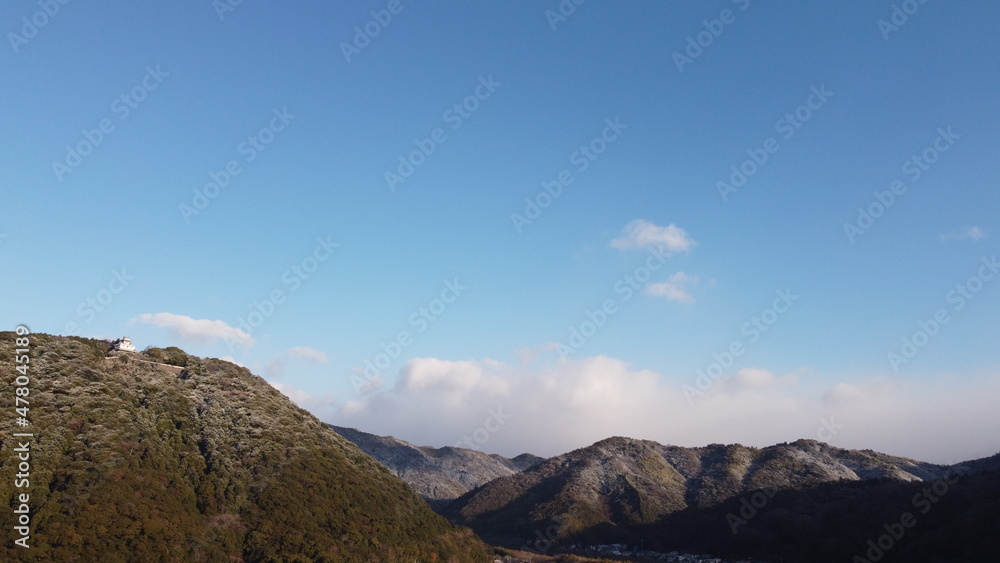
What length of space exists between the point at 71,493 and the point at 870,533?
7725cm

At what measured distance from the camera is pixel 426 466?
177m

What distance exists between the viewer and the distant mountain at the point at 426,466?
530ft

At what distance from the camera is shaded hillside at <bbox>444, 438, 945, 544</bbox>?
10531 cm

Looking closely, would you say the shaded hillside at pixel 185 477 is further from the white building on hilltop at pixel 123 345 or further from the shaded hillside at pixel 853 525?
the shaded hillside at pixel 853 525

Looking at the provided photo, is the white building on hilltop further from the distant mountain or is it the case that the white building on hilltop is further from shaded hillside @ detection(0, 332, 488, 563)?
the distant mountain

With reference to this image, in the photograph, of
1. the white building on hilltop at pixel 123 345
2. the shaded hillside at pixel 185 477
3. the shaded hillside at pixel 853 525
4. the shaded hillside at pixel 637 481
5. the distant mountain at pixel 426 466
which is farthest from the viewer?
the distant mountain at pixel 426 466

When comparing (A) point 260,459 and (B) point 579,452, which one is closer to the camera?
(A) point 260,459

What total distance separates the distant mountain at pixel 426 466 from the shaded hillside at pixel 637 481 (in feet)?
88.1

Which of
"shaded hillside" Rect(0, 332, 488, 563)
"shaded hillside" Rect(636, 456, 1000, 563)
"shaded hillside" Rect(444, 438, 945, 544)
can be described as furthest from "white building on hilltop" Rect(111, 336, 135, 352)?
"shaded hillside" Rect(636, 456, 1000, 563)

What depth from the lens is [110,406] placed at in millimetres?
50125

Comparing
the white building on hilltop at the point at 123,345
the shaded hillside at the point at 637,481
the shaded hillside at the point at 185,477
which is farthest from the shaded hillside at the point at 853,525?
the white building on hilltop at the point at 123,345

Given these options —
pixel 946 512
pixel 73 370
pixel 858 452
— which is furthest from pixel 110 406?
pixel 858 452

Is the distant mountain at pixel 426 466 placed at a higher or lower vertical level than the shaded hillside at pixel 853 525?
higher

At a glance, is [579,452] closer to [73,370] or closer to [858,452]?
[858,452]
